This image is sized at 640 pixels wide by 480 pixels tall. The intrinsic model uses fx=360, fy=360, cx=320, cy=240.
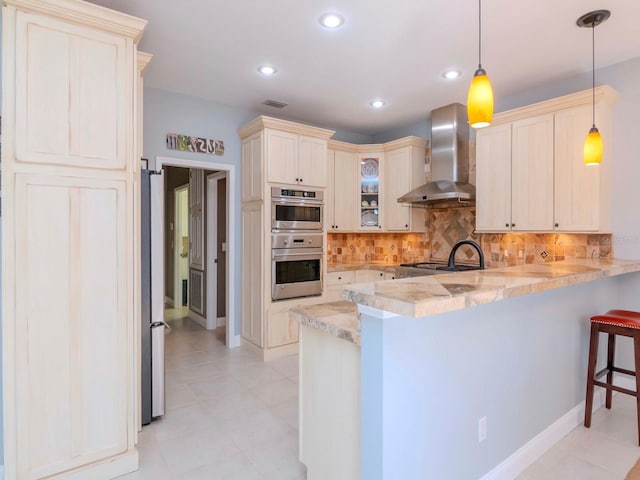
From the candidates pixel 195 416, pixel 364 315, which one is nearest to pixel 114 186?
pixel 364 315

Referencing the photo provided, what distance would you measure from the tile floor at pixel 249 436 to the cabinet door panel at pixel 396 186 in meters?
2.36

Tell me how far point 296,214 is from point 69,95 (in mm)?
2521

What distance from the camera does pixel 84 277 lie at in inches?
75.7

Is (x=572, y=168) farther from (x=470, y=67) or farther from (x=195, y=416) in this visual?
(x=195, y=416)

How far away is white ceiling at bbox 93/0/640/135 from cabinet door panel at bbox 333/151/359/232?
0.97 meters

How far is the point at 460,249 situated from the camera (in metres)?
4.52

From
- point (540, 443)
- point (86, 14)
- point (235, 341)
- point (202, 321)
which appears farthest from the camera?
point (202, 321)

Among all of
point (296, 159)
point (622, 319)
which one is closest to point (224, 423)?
point (296, 159)

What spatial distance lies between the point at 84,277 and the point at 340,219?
3.36m

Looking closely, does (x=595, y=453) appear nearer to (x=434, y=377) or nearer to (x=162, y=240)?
(x=434, y=377)

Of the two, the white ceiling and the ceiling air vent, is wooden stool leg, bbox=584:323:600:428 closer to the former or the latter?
the white ceiling

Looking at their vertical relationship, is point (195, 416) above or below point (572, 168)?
below

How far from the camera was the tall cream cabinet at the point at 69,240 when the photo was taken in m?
1.75

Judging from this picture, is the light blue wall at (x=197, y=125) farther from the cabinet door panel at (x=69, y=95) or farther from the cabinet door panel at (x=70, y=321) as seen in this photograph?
the cabinet door panel at (x=70, y=321)
